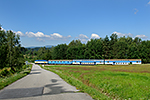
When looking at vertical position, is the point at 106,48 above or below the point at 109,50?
above

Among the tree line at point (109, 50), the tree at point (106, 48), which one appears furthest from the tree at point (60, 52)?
the tree at point (106, 48)

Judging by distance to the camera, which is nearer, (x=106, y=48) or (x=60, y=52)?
(x=106, y=48)

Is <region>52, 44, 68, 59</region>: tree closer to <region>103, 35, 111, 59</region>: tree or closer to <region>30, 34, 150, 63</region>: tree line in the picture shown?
<region>30, 34, 150, 63</region>: tree line

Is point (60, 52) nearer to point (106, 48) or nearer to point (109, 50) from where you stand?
point (106, 48)

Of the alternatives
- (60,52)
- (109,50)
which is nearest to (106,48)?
(109,50)

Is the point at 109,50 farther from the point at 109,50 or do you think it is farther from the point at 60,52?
the point at 60,52

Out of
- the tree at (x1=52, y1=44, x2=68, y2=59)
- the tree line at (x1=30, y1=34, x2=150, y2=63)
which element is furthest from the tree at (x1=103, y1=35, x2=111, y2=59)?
the tree at (x1=52, y1=44, x2=68, y2=59)

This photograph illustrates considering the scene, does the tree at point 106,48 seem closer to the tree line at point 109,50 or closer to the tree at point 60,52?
the tree line at point 109,50

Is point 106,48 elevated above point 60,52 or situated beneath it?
elevated above

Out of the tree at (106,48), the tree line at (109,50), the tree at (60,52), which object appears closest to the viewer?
the tree line at (109,50)

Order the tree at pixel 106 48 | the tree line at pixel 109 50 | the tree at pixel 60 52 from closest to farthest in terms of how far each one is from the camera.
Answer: the tree line at pixel 109 50
the tree at pixel 106 48
the tree at pixel 60 52

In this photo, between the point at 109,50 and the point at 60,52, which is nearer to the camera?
the point at 109,50

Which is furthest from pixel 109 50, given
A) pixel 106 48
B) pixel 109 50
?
pixel 106 48

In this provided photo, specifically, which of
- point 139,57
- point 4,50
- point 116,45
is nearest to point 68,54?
point 116,45
